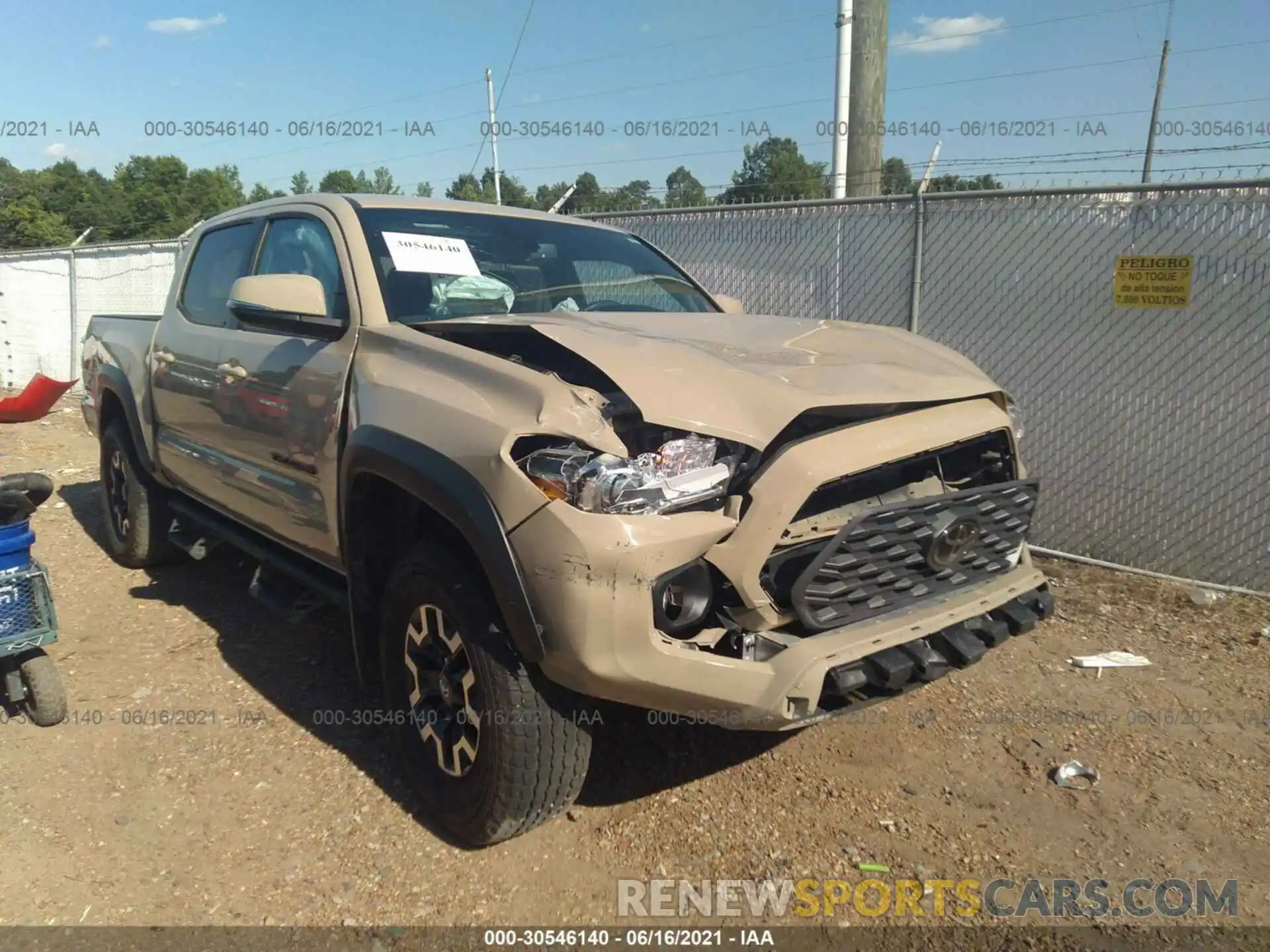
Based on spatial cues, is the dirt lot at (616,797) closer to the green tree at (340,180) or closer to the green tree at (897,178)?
the green tree at (897,178)

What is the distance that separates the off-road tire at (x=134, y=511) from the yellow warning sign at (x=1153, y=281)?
565cm

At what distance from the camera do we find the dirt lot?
105 inches

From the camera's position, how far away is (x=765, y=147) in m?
32.0

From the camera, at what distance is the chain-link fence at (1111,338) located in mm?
4910

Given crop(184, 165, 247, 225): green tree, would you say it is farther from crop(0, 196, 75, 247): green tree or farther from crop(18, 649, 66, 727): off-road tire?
crop(18, 649, 66, 727): off-road tire

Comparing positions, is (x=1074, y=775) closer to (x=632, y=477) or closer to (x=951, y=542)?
(x=951, y=542)

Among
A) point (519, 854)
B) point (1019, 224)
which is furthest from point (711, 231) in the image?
point (519, 854)

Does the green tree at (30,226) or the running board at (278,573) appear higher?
the green tree at (30,226)

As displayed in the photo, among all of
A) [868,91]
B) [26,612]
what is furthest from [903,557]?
[868,91]

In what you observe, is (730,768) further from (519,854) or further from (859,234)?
(859,234)

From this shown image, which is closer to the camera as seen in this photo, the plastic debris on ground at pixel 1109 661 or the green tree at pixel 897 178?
the plastic debris on ground at pixel 1109 661

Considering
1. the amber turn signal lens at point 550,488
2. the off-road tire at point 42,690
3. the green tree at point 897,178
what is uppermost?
the green tree at point 897,178

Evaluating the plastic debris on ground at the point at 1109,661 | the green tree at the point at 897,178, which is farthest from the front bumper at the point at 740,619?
the green tree at the point at 897,178

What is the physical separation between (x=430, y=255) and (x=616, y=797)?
209 cm
